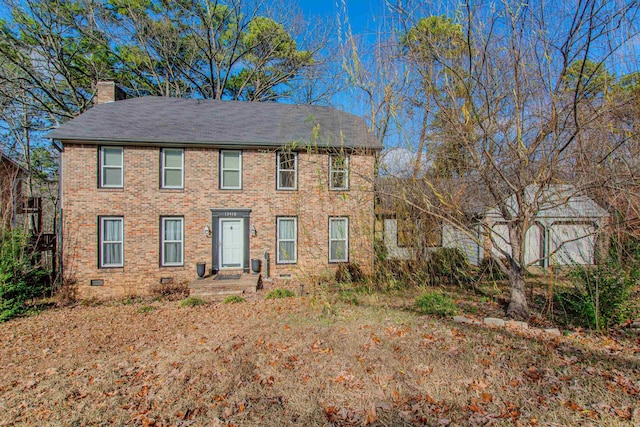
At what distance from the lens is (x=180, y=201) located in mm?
10789

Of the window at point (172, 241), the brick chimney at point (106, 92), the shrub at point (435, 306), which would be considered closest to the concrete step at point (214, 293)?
the window at point (172, 241)

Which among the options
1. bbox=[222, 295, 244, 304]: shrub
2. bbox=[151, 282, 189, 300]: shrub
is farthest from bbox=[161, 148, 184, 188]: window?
bbox=[222, 295, 244, 304]: shrub

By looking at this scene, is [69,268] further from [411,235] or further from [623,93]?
[623,93]

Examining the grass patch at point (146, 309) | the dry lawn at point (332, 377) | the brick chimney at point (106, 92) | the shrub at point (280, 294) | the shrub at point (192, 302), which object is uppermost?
the brick chimney at point (106, 92)

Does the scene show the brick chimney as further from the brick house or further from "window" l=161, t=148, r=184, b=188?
"window" l=161, t=148, r=184, b=188

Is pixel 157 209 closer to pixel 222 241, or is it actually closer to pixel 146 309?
pixel 222 241

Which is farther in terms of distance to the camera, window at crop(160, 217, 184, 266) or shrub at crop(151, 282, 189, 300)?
window at crop(160, 217, 184, 266)

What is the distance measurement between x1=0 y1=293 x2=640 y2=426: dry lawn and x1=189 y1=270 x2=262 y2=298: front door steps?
373cm

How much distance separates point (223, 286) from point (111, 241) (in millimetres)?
4107

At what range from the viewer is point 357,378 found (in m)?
3.59

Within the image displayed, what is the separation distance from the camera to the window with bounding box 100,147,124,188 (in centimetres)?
1050

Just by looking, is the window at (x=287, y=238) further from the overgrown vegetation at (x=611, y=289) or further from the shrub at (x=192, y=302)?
the overgrown vegetation at (x=611, y=289)

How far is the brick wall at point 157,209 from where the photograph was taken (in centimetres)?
1025

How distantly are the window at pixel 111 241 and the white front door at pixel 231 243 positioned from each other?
3132mm
